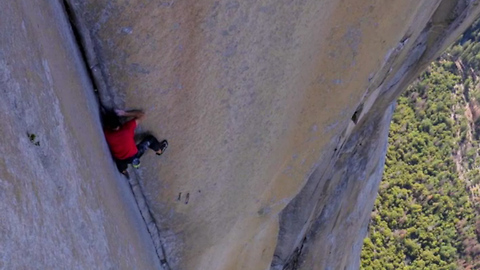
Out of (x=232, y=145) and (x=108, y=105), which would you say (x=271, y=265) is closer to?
(x=232, y=145)

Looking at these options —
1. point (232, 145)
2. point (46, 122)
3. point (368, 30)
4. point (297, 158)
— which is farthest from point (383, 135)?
point (46, 122)

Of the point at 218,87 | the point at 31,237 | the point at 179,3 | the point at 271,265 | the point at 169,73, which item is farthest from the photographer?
the point at 271,265

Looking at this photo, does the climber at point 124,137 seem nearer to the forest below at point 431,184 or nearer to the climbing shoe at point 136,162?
the climbing shoe at point 136,162

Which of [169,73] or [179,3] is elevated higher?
[179,3]

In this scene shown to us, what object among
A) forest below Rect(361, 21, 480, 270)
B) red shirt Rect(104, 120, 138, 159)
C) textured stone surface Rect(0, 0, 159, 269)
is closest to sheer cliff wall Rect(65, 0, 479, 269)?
red shirt Rect(104, 120, 138, 159)

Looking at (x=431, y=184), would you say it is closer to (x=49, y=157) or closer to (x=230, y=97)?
(x=230, y=97)

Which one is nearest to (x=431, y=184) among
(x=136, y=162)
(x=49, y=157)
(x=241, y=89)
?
(x=241, y=89)
